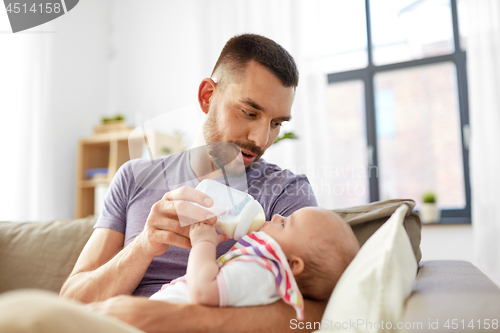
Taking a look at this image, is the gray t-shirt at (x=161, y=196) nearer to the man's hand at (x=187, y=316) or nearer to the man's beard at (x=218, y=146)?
the man's beard at (x=218, y=146)

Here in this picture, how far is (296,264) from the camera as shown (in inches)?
31.9

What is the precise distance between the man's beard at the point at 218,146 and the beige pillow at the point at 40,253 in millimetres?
835

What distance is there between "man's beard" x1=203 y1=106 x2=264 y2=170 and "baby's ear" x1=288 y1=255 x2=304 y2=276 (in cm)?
26

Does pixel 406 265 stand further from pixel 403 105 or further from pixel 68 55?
pixel 68 55

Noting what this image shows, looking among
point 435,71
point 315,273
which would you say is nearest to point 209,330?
point 315,273

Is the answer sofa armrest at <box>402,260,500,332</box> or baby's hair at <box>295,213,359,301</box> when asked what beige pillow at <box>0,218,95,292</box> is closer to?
baby's hair at <box>295,213,359,301</box>

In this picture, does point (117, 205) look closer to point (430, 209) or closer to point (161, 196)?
point (161, 196)

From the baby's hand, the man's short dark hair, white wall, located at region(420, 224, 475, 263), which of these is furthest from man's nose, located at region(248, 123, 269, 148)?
white wall, located at region(420, 224, 475, 263)

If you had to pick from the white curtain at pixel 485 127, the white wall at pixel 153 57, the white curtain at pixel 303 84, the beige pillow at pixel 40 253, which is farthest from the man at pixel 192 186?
the white wall at pixel 153 57

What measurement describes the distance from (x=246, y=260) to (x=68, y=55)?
135 inches

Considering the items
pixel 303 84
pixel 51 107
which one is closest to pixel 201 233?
pixel 303 84

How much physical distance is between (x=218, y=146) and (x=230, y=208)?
21cm

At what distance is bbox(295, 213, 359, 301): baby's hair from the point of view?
32.0 inches

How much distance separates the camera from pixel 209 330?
0.65 metres
